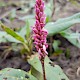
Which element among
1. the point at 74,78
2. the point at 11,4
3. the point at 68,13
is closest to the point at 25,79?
the point at 74,78

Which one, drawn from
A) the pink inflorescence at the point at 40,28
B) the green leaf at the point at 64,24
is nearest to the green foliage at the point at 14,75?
the pink inflorescence at the point at 40,28

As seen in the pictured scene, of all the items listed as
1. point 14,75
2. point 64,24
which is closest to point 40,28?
point 14,75

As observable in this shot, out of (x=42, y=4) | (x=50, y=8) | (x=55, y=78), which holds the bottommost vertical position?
(x=55, y=78)

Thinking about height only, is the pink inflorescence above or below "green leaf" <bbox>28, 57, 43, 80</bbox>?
above

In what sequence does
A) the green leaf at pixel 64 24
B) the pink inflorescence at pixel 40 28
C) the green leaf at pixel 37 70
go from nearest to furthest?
1. the pink inflorescence at pixel 40 28
2. the green leaf at pixel 37 70
3. the green leaf at pixel 64 24

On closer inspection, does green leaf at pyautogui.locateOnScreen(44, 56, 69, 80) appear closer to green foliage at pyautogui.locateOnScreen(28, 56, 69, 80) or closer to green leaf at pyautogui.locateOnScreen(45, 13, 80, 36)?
green foliage at pyautogui.locateOnScreen(28, 56, 69, 80)

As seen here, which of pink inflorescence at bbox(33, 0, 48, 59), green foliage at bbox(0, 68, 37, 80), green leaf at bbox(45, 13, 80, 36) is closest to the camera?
pink inflorescence at bbox(33, 0, 48, 59)

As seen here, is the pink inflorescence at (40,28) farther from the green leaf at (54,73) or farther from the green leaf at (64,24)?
the green leaf at (64,24)

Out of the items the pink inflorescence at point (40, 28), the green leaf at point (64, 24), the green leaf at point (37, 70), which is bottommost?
the green leaf at point (37, 70)

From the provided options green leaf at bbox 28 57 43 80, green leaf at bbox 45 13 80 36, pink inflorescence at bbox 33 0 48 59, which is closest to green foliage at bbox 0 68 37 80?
green leaf at bbox 28 57 43 80

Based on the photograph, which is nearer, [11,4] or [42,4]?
[42,4]

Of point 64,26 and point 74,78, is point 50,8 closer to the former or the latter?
point 64,26
